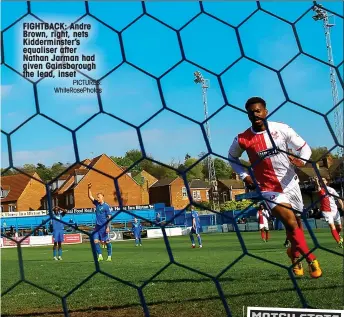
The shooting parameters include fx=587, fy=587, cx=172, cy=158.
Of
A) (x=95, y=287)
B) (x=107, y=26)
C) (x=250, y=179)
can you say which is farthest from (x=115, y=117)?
(x=95, y=287)

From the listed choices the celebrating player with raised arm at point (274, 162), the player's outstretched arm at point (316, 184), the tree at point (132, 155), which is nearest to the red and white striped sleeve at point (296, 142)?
the celebrating player with raised arm at point (274, 162)

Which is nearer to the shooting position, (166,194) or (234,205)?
(166,194)

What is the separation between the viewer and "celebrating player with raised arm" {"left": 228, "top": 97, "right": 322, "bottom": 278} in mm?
2016

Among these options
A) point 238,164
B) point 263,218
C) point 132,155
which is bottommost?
point 263,218

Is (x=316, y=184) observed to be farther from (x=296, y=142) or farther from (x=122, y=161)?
(x=122, y=161)

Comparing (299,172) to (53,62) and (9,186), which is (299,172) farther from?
(9,186)

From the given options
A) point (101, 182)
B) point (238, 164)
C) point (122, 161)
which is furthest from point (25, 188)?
point (238, 164)

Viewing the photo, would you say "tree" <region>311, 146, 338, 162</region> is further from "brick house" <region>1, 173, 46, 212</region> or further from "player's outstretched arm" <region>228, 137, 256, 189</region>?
"brick house" <region>1, 173, 46, 212</region>

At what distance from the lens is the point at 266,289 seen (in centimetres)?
269

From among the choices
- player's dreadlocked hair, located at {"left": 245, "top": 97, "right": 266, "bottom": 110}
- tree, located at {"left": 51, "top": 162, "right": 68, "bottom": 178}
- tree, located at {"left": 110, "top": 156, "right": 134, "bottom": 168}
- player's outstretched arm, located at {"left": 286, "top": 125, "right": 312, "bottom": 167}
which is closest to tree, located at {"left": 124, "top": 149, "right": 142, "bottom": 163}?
tree, located at {"left": 110, "top": 156, "right": 134, "bottom": 168}

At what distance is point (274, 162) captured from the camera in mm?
2035

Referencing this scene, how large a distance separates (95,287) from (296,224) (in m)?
1.54

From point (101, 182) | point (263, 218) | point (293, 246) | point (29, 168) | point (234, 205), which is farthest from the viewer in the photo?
point (263, 218)

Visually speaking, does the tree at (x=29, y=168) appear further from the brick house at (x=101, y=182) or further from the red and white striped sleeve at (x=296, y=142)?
the red and white striped sleeve at (x=296, y=142)
